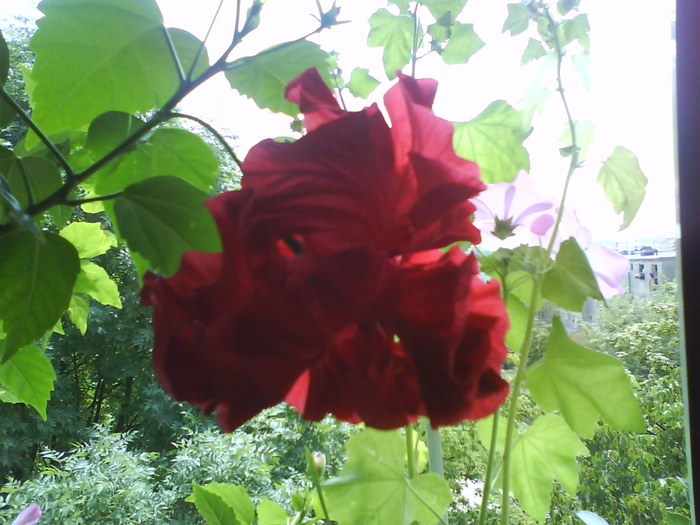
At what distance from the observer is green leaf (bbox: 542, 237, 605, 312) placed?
245 mm

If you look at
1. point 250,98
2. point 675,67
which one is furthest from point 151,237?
point 675,67

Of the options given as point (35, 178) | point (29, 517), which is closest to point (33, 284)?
point (35, 178)

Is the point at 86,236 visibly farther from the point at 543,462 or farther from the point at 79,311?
the point at 543,462

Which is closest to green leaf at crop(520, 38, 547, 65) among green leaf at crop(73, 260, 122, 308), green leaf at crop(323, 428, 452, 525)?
green leaf at crop(323, 428, 452, 525)

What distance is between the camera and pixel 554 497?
2.27ft

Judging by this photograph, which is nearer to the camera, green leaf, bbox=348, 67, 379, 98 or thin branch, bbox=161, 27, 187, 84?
thin branch, bbox=161, 27, 187, 84

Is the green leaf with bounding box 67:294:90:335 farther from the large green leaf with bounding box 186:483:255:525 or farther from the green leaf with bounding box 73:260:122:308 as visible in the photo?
the large green leaf with bounding box 186:483:255:525

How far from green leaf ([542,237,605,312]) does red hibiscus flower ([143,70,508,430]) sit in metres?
0.12

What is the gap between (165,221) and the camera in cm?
20

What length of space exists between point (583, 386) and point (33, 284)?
0.86 feet

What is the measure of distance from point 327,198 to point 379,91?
256 mm

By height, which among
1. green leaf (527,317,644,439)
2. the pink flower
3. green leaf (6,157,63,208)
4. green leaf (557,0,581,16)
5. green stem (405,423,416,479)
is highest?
green leaf (557,0,581,16)

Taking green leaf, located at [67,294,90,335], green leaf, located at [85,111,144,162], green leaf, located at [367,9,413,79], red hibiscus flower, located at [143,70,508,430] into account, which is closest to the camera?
red hibiscus flower, located at [143,70,508,430]

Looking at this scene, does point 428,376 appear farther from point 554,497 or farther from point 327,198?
point 554,497
